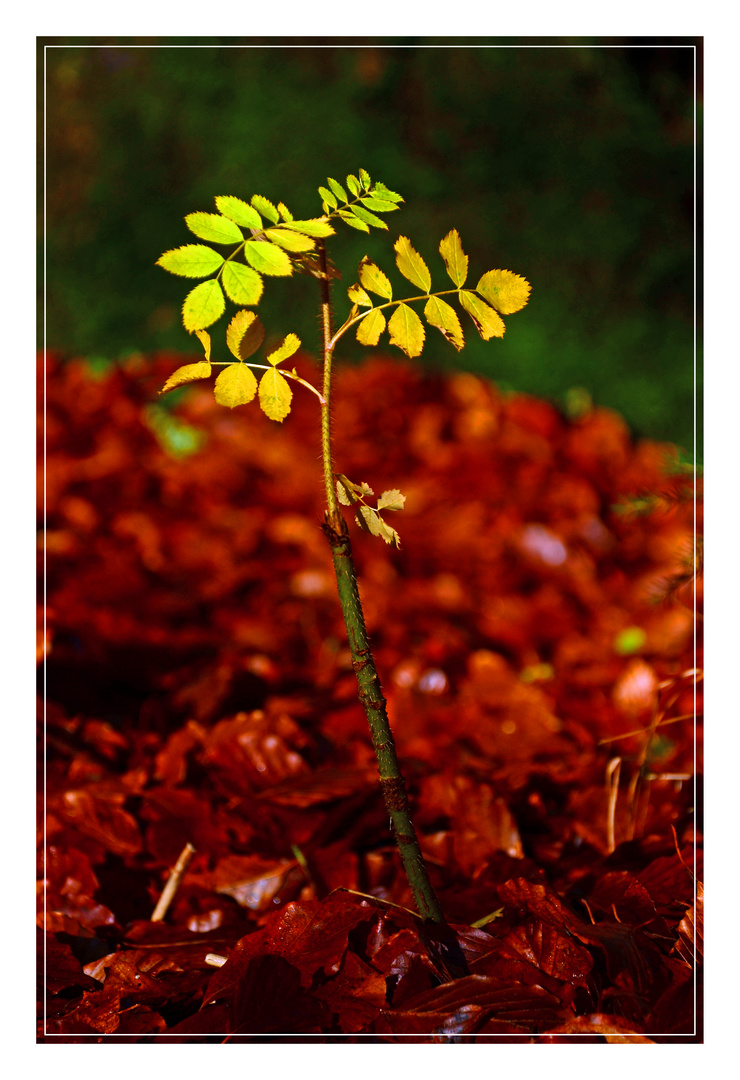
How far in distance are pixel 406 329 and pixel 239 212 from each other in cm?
14

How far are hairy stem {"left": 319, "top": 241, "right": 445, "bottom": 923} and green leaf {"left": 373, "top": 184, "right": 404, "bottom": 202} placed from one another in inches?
2.3

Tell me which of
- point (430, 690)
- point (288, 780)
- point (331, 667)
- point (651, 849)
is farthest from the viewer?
point (331, 667)

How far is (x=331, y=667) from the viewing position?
151cm

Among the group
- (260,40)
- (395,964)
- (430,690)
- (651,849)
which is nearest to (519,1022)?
Answer: (395,964)

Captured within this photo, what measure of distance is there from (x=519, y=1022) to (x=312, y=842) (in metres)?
0.33

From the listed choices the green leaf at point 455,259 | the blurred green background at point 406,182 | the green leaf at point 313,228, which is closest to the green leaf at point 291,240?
the green leaf at point 313,228

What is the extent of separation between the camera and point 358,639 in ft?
2.16

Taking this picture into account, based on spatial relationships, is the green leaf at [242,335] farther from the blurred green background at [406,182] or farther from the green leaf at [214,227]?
the blurred green background at [406,182]

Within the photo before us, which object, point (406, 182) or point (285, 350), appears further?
point (406, 182)

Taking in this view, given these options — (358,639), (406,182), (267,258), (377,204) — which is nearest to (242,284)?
(267,258)

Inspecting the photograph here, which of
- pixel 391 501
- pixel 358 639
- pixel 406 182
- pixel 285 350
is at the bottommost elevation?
pixel 358 639

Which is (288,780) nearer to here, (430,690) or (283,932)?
(283,932)

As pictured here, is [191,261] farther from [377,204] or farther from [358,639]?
[358,639]

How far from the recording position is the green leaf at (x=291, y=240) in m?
0.60
